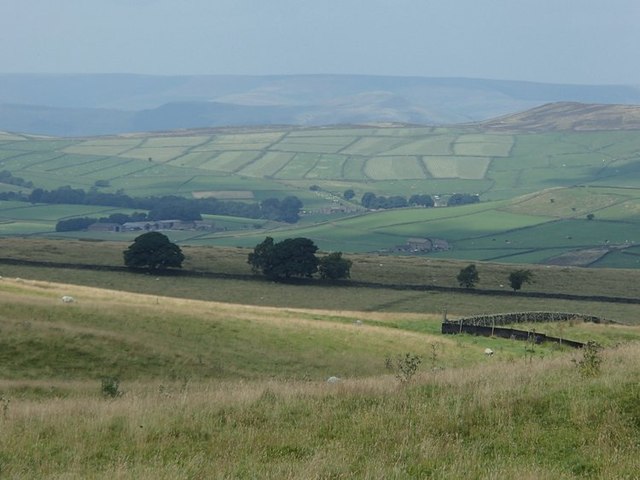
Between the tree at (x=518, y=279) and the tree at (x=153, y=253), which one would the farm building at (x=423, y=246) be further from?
the tree at (x=153, y=253)

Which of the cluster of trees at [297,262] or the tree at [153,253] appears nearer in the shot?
the tree at [153,253]

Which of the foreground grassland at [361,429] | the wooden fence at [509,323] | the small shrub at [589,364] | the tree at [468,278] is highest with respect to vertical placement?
the small shrub at [589,364]

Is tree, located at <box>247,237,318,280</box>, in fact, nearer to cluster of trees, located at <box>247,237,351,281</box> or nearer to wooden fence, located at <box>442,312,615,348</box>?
cluster of trees, located at <box>247,237,351,281</box>

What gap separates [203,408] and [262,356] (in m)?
24.5

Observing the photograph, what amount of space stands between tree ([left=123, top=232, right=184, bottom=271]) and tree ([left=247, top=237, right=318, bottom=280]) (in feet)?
28.5

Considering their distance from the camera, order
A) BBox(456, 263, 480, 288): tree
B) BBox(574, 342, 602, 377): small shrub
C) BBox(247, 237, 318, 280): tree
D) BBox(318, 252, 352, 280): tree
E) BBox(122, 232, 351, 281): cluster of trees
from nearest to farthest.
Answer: BBox(574, 342, 602, 377): small shrub → BBox(122, 232, 351, 281): cluster of trees → BBox(247, 237, 318, 280): tree → BBox(456, 263, 480, 288): tree → BBox(318, 252, 352, 280): tree

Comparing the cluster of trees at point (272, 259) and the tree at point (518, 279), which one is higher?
the cluster of trees at point (272, 259)

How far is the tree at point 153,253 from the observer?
309 feet

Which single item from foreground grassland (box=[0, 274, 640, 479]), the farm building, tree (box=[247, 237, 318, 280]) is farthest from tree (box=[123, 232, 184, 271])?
the farm building

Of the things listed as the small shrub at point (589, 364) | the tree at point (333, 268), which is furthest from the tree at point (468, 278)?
the small shrub at point (589, 364)

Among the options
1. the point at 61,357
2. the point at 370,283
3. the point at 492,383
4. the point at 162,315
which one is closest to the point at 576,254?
the point at 370,283

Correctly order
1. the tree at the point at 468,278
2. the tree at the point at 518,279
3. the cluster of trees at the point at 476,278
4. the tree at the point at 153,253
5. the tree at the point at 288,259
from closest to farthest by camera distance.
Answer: the tree at the point at 153,253 → the tree at the point at 518,279 → the cluster of trees at the point at 476,278 → the tree at the point at 288,259 → the tree at the point at 468,278

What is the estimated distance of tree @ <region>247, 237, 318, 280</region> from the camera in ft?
316

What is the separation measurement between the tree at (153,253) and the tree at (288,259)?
868 centimetres
